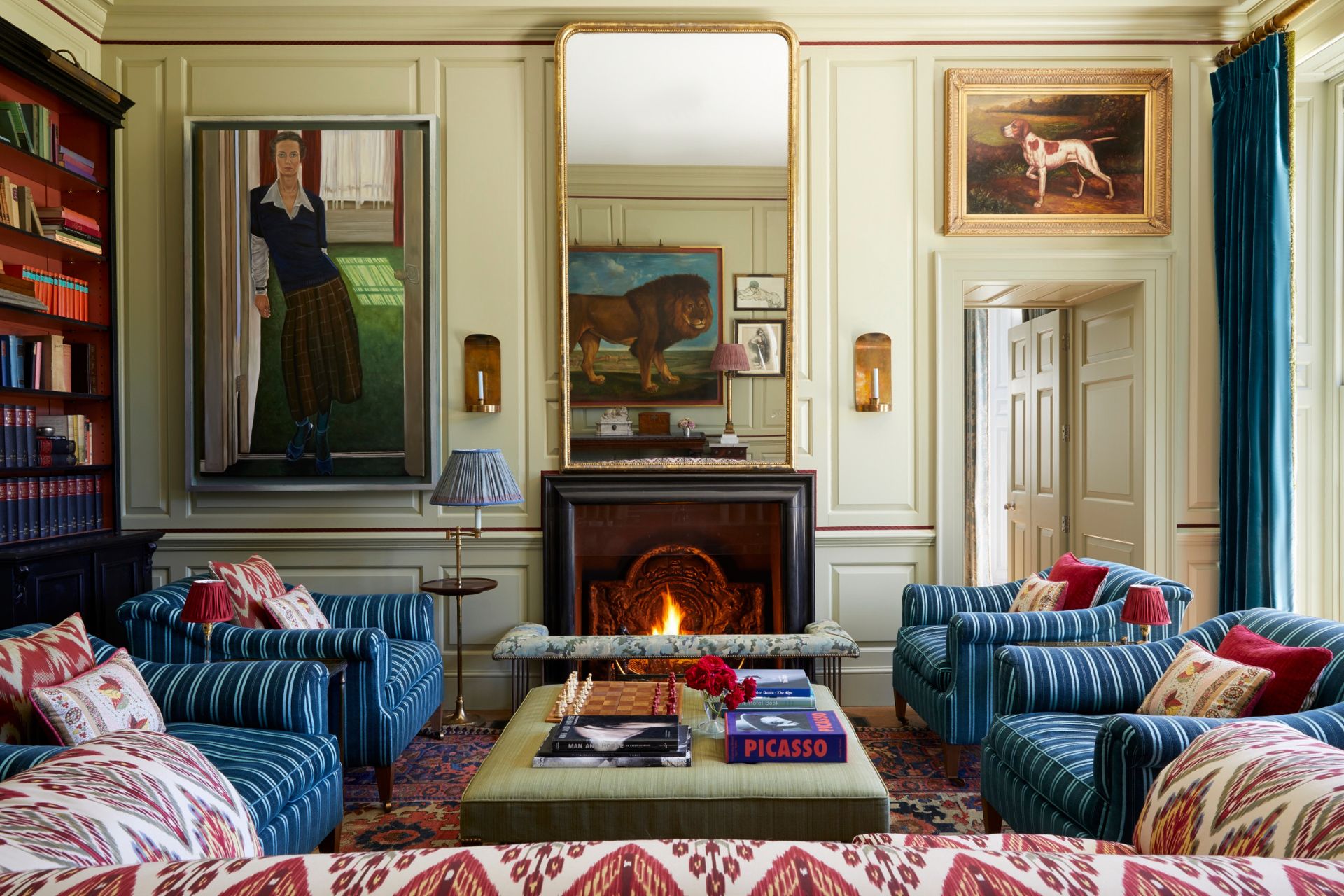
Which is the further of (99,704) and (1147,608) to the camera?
(1147,608)

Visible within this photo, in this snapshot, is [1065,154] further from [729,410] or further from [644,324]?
[644,324]

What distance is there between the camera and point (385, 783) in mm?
3123

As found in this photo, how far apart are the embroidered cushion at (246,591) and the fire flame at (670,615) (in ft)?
6.06

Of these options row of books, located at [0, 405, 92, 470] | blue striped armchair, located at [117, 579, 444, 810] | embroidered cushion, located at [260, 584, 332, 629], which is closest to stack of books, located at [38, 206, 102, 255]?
row of books, located at [0, 405, 92, 470]

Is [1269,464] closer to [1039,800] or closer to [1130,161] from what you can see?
[1130,161]

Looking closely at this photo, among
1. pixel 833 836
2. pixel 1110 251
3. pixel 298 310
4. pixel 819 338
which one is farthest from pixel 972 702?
pixel 298 310

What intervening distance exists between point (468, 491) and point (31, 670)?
189 centimetres

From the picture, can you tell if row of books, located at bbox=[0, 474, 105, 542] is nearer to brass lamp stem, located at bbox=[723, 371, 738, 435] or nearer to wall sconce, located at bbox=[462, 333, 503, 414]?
wall sconce, located at bbox=[462, 333, 503, 414]

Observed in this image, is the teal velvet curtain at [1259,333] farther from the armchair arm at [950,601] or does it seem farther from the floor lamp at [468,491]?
the floor lamp at [468,491]

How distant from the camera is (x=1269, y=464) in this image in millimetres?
3961

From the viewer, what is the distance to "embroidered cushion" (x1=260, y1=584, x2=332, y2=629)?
3.25 m

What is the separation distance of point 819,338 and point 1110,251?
152 cm

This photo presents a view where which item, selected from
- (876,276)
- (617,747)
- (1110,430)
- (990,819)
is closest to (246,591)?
(617,747)

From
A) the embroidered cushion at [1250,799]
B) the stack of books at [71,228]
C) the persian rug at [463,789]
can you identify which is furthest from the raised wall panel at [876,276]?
the stack of books at [71,228]
